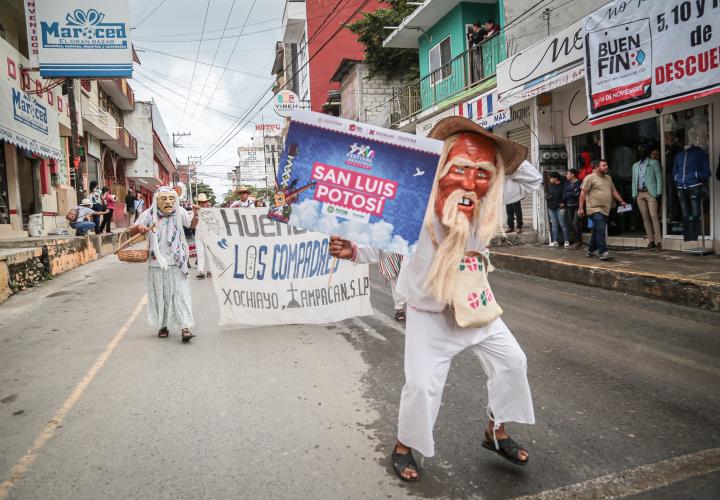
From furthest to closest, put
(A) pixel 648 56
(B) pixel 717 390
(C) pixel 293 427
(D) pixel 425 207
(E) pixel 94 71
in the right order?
1. (E) pixel 94 71
2. (A) pixel 648 56
3. (B) pixel 717 390
4. (C) pixel 293 427
5. (D) pixel 425 207

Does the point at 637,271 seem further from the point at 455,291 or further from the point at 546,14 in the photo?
the point at 546,14

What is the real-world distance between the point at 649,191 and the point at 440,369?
8856 mm

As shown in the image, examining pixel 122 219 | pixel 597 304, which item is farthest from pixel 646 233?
pixel 122 219

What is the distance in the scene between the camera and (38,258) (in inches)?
436

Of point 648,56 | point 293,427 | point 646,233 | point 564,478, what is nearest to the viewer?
point 564,478

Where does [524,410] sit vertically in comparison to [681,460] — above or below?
above

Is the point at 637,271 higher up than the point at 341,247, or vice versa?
the point at 341,247

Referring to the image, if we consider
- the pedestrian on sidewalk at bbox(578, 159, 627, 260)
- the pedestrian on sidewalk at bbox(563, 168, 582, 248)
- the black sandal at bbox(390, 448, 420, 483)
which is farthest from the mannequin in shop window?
the black sandal at bbox(390, 448, 420, 483)

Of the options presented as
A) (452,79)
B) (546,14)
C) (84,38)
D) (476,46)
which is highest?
(84,38)

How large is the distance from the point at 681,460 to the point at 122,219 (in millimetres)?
34949

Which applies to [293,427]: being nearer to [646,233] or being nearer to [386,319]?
[386,319]

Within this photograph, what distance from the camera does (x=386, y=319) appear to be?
252 inches

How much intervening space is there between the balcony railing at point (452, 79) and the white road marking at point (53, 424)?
1356cm

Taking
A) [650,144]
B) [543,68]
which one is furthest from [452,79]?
[650,144]
